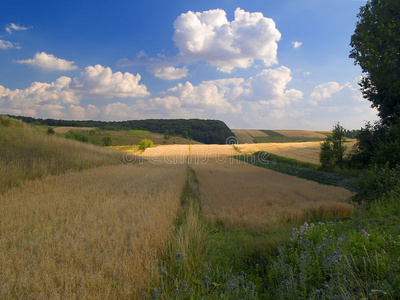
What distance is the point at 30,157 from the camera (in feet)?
39.0

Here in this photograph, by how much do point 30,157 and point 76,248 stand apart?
1072 centimetres

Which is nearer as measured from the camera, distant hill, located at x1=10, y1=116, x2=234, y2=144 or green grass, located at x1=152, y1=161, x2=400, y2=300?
green grass, located at x1=152, y1=161, x2=400, y2=300

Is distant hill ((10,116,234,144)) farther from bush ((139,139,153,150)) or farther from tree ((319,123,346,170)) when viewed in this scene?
tree ((319,123,346,170))

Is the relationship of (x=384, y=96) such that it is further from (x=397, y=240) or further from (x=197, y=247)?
(x=197, y=247)

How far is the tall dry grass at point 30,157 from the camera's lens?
8.89 metres

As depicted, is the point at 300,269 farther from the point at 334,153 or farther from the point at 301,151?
the point at 301,151

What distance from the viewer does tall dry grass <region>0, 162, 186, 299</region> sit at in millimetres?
2861

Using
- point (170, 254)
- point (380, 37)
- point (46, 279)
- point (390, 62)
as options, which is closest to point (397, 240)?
point (170, 254)

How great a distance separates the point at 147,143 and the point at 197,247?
7308 cm

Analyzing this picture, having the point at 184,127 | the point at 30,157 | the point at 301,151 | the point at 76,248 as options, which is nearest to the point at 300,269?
the point at 76,248

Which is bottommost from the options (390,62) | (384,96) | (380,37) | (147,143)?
(147,143)

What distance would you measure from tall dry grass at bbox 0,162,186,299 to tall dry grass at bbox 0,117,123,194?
8.73ft

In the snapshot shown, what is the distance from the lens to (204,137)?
122562mm

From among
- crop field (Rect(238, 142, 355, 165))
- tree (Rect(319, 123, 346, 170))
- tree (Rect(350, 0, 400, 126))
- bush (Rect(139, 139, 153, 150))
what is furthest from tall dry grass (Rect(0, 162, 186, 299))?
bush (Rect(139, 139, 153, 150))
